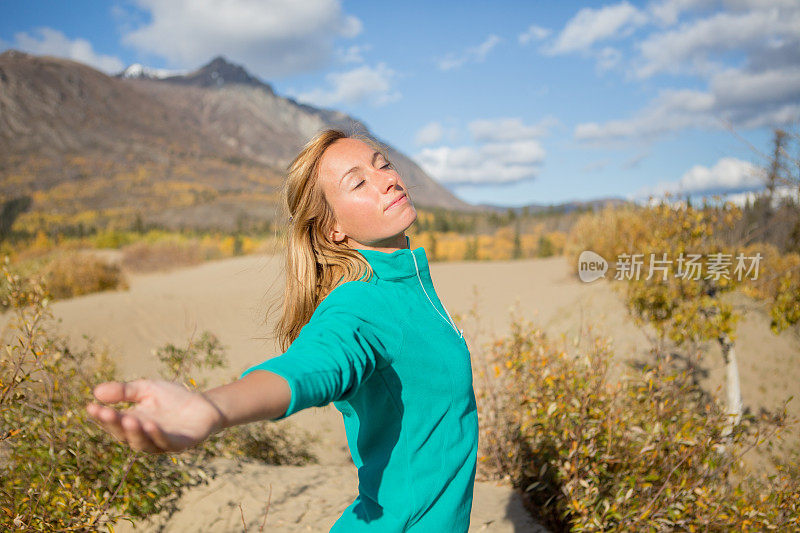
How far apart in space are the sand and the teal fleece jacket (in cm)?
73

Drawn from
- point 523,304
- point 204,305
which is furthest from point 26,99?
point 523,304

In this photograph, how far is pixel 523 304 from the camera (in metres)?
10.1

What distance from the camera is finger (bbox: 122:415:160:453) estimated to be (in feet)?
1.96

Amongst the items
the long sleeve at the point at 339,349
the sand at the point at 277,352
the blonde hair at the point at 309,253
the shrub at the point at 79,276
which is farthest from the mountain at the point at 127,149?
the long sleeve at the point at 339,349

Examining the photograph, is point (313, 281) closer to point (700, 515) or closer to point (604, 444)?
point (604, 444)

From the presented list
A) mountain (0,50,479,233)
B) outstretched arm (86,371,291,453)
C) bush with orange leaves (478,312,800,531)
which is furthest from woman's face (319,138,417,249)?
mountain (0,50,479,233)

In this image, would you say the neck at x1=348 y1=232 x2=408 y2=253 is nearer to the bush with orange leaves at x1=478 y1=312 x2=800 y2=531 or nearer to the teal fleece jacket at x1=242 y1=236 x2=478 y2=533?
the teal fleece jacket at x1=242 y1=236 x2=478 y2=533

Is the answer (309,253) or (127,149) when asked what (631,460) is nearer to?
(309,253)

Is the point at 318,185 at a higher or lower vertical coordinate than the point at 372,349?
higher

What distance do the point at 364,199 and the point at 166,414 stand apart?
33.7 inches

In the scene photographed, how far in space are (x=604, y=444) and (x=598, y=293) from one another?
695 centimetres

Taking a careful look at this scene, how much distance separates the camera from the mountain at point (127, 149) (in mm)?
57188

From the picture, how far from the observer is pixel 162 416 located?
25.0 inches

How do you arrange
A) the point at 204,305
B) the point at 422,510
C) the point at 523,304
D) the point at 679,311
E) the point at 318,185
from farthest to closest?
the point at 204,305 < the point at 523,304 < the point at 679,311 < the point at 318,185 < the point at 422,510
